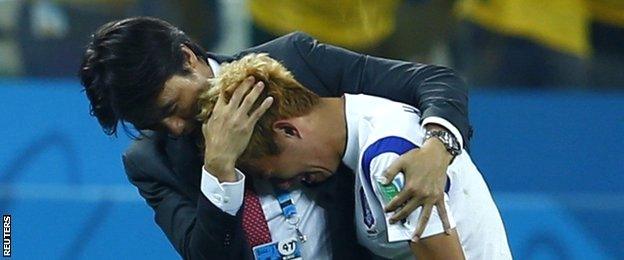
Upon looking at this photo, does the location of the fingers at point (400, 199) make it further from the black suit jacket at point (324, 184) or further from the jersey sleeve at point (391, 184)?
the black suit jacket at point (324, 184)

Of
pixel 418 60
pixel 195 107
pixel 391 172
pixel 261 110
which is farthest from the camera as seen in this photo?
pixel 418 60

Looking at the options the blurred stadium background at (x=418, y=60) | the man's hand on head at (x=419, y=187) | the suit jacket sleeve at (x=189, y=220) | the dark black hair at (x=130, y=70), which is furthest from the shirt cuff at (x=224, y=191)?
the blurred stadium background at (x=418, y=60)

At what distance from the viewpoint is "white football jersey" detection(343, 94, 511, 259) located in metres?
1.90

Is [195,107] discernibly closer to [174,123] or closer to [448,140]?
[174,123]

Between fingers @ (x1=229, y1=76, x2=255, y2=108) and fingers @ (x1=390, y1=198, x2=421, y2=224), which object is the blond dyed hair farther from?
fingers @ (x1=390, y1=198, x2=421, y2=224)

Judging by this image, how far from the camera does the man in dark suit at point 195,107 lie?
2006 mm

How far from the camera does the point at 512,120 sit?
13.0ft

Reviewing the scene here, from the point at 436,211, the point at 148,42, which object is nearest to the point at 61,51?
the point at 148,42

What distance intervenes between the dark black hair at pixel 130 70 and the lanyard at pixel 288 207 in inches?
8.3

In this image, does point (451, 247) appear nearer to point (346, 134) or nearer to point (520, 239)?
point (346, 134)

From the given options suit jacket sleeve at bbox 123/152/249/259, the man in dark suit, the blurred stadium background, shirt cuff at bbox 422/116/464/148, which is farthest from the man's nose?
the blurred stadium background

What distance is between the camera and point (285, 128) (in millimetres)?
1976

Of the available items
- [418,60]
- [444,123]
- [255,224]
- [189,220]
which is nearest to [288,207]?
[255,224]

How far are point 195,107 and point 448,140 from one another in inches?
14.5
